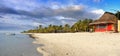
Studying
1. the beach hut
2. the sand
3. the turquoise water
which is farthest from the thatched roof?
the sand

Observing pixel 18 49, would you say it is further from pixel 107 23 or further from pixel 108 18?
pixel 108 18

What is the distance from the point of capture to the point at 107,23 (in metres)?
46.6

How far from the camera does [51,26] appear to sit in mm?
98062

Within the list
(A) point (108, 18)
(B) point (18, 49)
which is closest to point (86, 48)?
(B) point (18, 49)

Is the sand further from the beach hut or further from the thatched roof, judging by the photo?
the thatched roof

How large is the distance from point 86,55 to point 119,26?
109 ft

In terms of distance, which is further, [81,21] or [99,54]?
[81,21]

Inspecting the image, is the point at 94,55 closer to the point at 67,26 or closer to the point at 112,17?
the point at 112,17

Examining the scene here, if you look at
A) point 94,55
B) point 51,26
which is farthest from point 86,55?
point 51,26


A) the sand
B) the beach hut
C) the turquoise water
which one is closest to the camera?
the sand

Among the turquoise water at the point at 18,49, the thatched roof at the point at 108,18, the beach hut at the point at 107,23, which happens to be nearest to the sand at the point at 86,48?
the turquoise water at the point at 18,49

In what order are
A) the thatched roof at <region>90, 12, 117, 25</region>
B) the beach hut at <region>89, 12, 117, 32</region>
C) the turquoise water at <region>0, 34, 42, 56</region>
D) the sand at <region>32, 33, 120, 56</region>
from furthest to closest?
the thatched roof at <region>90, 12, 117, 25</region>
the beach hut at <region>89, 12, 117, 32</region>
the turquoise water at <region>0, 34, 42, 56</region>
the sand at <region>32, 33, 120, 56</region>

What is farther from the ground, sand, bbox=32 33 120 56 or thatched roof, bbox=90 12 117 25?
thatched roof, bbox=90 12 117 25

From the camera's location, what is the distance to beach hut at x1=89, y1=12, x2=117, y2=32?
1821 inches
